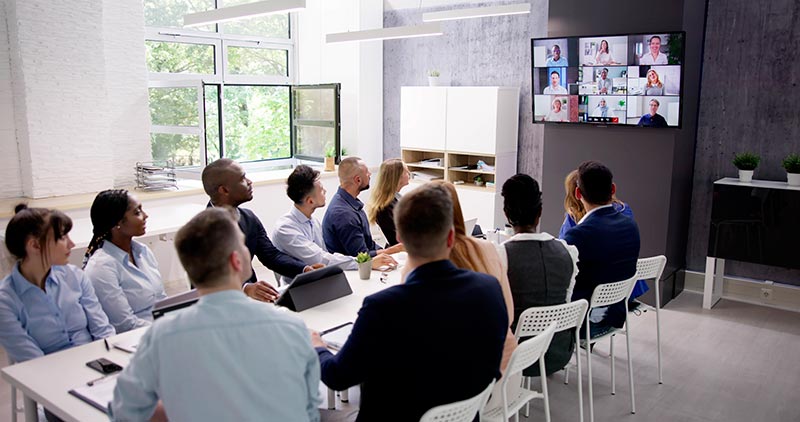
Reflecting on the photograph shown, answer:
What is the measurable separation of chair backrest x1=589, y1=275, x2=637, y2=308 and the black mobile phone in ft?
7.97

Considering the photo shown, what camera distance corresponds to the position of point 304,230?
4.11 meters

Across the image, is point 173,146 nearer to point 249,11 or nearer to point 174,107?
point 174,107

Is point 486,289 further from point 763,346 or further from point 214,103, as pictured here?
point 214,103

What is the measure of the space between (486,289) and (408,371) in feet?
1.17

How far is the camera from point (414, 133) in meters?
7.66

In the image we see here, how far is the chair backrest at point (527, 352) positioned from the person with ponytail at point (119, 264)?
1738 mm

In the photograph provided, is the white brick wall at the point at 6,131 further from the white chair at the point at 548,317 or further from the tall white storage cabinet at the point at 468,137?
the white chair at the point at 548,317

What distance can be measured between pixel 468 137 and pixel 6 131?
4515 mm

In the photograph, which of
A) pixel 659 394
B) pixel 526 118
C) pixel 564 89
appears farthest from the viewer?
pixel 526 118

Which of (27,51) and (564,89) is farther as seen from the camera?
(564,89)

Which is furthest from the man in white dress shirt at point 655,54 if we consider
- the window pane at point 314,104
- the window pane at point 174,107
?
the window pane at point 174,107

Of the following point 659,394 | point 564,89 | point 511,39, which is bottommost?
point 659,394

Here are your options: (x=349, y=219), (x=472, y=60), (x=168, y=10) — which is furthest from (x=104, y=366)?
(x=472, y=60)

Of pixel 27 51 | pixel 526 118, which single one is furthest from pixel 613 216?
pixel 27 51
